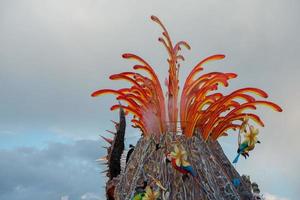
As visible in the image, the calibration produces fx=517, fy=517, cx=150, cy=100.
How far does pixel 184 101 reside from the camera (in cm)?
2197

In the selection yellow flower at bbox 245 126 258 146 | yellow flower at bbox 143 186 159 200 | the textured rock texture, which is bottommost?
yellow flower at bbox 143 186 159 200

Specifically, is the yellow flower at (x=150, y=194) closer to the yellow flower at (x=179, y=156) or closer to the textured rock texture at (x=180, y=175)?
the textured rock texture at (x=180, y=175)

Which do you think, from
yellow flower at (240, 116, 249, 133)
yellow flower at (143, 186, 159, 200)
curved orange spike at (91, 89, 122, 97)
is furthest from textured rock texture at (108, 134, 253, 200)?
curved orange spike at (91, 89, 122, 97)

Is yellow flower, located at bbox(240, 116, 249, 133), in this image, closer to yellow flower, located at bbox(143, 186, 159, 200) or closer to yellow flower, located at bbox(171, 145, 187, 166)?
yellow flower, located at bbox(171, 145, 187, 166)

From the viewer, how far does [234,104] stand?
23.3 metres

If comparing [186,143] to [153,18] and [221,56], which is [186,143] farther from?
[153,18]

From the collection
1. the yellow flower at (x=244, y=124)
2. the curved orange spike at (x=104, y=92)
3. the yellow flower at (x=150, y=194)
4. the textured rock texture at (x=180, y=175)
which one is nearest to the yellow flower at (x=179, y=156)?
the textured rock texture at (x=180, y=175)

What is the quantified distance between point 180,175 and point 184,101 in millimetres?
3393

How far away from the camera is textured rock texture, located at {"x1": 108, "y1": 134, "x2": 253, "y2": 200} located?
19953 millimetres

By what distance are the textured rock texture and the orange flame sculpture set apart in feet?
1.95

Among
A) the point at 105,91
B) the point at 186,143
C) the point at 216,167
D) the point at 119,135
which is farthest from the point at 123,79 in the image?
the point at 216,167

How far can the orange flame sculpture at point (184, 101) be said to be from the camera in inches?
859

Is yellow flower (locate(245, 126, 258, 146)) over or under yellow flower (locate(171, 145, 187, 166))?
over

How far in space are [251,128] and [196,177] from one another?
13.8ft
